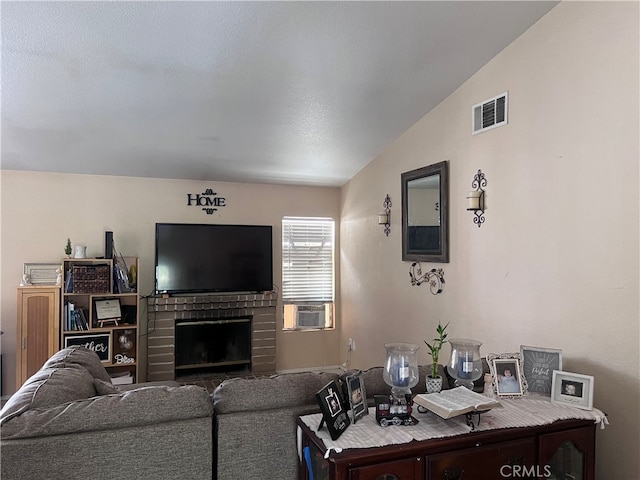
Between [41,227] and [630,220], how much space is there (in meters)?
5.20

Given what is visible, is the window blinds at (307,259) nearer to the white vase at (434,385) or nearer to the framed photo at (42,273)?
the framed photo at (42,273)

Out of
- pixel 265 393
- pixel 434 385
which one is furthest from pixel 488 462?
pixel 265 393

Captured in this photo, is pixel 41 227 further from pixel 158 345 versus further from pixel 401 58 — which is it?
pixel 401 58

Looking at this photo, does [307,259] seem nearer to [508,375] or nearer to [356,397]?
[508,375]

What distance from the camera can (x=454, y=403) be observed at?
1.78 metres

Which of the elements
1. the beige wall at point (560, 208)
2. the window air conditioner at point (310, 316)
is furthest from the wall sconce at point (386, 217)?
the window air conditioner at point (310, 316)

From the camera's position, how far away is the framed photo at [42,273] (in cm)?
444

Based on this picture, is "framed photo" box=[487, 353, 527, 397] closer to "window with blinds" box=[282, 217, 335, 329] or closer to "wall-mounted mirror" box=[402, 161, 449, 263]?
"wall-mounted mirror" box=[402, 161, 449, 263]

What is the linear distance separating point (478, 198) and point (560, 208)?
Result: 0.67m

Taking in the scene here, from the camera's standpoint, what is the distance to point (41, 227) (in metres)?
4.63

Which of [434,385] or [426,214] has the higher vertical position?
[426,214]

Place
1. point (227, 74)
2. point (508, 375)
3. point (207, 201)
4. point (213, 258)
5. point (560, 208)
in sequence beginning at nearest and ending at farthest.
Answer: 1. point (508, 375)
2. point (560, 208)
3. point (227, 74)
4. point (213, 258)
5. point (207, 201)

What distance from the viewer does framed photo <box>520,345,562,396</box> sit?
227cm

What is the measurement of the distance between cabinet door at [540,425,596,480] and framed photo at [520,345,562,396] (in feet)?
1.07
